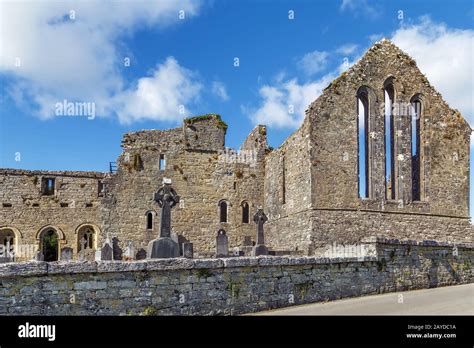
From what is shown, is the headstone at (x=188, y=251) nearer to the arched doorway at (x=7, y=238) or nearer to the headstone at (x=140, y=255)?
the headstone at (x=140, y=255)

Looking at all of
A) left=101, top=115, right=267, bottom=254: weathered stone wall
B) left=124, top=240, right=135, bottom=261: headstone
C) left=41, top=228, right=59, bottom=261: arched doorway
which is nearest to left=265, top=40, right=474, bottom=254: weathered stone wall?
left=101, top=115, right=267, bottom=254: weathered stone wall

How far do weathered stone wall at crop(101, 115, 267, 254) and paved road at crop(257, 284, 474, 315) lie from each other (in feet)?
46.9

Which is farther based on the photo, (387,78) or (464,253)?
(387,78)

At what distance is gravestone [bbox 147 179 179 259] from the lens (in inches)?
452

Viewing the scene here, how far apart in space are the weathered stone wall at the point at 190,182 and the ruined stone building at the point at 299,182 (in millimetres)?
53

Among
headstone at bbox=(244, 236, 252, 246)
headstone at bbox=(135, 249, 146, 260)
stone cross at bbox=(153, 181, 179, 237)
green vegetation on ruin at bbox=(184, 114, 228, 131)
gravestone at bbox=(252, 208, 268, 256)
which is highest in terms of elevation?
green vegetation on ruin at bbox=(184, 114, 228, 131)

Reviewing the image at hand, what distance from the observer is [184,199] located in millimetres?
25969

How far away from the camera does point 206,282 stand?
9.70 metres

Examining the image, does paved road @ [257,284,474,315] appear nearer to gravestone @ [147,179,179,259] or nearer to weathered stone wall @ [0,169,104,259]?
gravestone @ [147,179,179,259]

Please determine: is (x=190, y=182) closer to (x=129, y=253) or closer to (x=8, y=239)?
(x=129, y=253)

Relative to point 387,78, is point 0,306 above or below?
below
